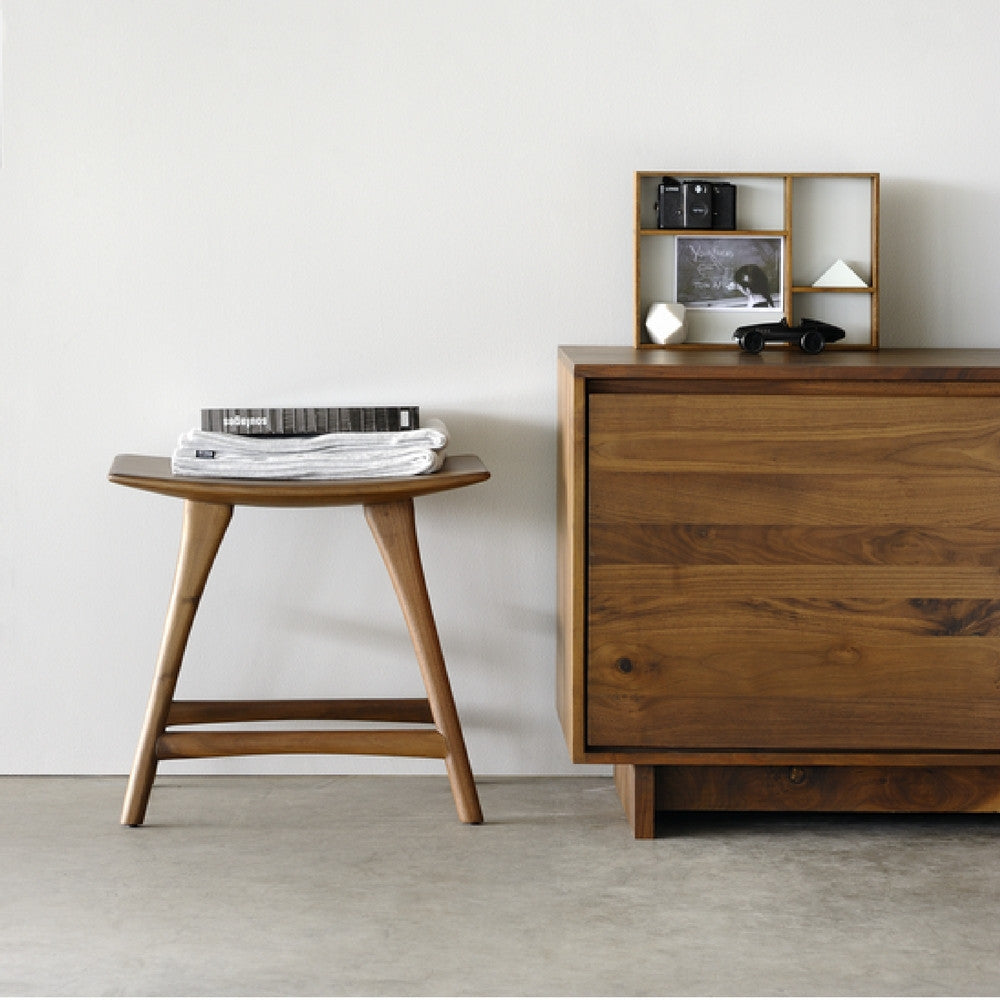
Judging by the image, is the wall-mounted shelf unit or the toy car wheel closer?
the toy car wheel

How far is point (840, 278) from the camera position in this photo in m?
2.20

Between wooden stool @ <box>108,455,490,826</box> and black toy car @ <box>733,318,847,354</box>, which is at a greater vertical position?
black toy car @ <box>733,318,847,354</box>

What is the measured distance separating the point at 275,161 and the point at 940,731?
4.65ft

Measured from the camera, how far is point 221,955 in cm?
158

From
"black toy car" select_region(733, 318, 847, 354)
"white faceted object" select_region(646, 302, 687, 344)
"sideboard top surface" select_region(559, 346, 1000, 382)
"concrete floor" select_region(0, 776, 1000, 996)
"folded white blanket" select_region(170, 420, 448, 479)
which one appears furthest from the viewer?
"white faceted object" select_region(646, 302, 687, 344)

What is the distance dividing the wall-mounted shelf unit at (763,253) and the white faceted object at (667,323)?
0.02m

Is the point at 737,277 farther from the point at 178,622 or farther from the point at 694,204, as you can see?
the point at 178,622

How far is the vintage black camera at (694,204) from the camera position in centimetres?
218

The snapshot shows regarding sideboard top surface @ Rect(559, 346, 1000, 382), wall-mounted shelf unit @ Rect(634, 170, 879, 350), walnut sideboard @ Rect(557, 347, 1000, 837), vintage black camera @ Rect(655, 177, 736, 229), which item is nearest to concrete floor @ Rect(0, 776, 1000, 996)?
walnut sideboard @ Rect(557, 347, 1000, 837)

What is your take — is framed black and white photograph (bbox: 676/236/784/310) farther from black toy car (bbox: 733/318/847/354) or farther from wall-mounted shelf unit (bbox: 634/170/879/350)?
black toy car (bbox: 733/318/847/354)

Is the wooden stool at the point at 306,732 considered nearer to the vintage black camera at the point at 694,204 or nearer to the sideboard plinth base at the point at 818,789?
the sideboard plinth base at the point at 818,789

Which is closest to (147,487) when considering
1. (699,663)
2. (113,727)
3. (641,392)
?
(113,727)

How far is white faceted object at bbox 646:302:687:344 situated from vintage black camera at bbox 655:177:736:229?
0.14 m

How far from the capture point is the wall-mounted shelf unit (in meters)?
Answer: 2.20
